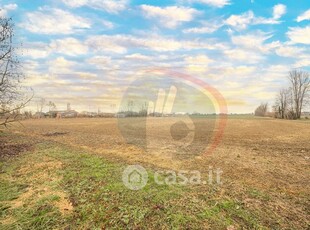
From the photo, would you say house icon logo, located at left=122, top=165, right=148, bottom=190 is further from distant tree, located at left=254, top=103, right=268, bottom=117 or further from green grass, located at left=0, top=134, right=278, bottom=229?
distant tree, located at left=254, top=103, right=268, bottom=117

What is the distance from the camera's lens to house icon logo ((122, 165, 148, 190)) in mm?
9195

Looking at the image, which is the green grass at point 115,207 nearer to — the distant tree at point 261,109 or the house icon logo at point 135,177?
the house icon logo at point 135,177

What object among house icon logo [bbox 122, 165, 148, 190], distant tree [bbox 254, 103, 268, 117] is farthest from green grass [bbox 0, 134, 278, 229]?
distant tree [bbox 254, 103, 268, 117]

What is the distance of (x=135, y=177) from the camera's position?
1026cm

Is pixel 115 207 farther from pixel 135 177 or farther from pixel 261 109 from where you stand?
pixel 261 109

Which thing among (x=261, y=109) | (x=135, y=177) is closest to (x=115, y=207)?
(x=135, y=177)

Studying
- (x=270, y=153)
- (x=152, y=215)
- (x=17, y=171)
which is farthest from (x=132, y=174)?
(x=270, y=153)

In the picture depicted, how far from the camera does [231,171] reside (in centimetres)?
1265

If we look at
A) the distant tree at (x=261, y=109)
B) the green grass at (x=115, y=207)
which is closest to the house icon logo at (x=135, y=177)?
the green grass at (x=115, y=207)

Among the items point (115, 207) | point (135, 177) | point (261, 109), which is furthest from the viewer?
point (261, 109)

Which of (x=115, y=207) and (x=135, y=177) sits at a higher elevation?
(x=135, y=177)

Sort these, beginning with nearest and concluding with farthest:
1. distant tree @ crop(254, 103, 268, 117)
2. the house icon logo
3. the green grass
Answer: the green grass → the house icon logo → distant tree @ crop(254, 103, 268, 117)

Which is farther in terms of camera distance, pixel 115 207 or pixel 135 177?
pixel 135 177

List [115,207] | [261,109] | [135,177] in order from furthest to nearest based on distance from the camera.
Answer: [261,109] → [135,177] → [115,207]
